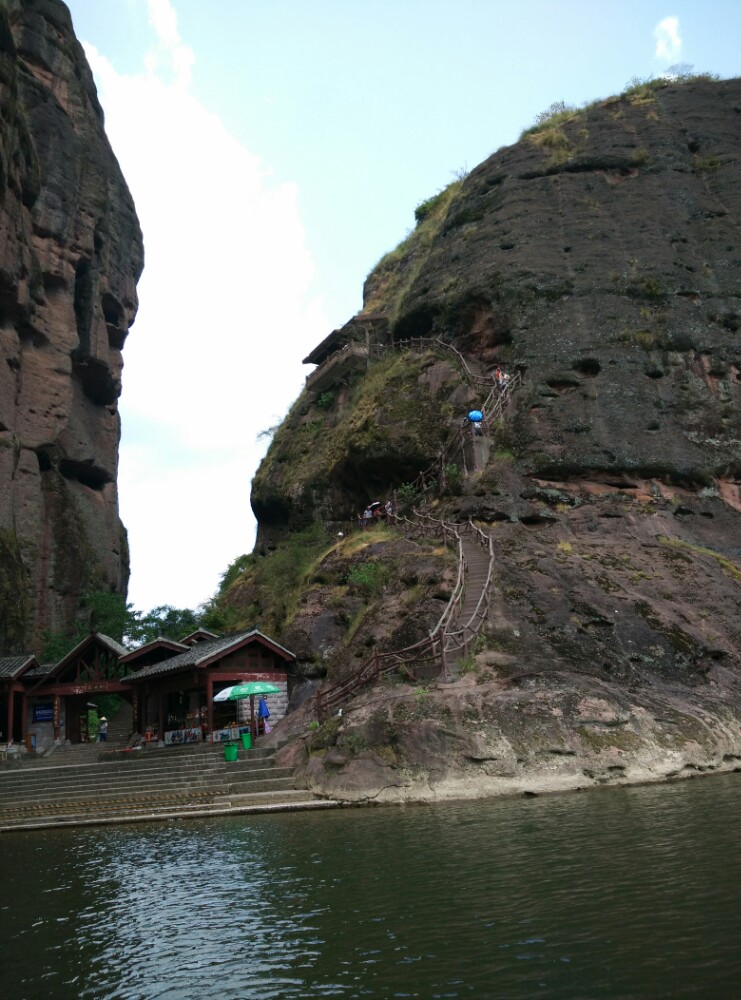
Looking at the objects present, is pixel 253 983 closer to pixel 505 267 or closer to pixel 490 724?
pixel 490 724

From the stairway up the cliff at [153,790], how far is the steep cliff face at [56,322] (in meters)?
19.4

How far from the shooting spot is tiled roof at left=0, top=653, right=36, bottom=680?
34969 millimetres

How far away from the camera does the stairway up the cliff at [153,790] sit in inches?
758

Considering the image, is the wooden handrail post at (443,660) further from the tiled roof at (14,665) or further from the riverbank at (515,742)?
the tiled roof at (14,665)

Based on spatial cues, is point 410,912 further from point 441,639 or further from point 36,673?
point 36,673

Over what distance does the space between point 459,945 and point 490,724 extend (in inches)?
440

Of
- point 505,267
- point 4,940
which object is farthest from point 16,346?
point 4,940

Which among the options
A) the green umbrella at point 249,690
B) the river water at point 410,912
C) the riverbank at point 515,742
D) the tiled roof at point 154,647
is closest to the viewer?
the river water at point 410,912

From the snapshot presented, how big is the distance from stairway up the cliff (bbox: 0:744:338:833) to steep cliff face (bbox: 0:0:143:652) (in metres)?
19.4

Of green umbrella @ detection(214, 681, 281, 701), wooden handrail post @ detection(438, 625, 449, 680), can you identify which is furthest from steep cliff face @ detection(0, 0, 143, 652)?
wooden handrail post @ detection(438, 625, 449, 680)

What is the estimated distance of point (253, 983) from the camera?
6.68 m

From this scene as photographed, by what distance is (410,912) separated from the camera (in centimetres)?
818

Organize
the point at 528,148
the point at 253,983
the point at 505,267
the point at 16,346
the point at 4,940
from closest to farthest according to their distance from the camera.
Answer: the point at 253,983 < the point at 4,940 < the point at 505,267 < the point at 528,148 < the point at 16,346

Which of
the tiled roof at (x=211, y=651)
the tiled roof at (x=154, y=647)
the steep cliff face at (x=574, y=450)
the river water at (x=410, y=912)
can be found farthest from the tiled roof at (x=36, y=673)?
the river water at (x=410, y=912)
